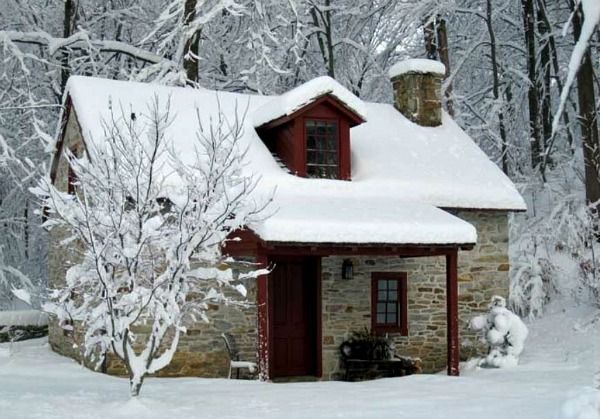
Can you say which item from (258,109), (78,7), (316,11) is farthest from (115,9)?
(258,109)

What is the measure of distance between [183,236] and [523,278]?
32.7 ft

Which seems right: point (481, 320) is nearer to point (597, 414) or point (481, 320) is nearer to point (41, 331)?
point (597, 414)

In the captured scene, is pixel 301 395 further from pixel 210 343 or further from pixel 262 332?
pixel 210 343

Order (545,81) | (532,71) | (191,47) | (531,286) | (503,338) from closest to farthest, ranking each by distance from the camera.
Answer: (503,338), (531,286), (191,47), (532,71), (545,81)

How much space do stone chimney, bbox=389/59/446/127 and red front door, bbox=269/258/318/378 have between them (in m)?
4.43

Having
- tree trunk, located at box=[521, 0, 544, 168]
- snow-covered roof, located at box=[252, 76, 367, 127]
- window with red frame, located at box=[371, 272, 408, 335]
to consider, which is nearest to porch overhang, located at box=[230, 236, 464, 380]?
window with red frame, located at box=[371, 272, 408, 335]

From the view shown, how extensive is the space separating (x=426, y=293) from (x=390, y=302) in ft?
2.21

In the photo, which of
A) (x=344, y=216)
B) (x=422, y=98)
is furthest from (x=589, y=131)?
(x=344, y=216)

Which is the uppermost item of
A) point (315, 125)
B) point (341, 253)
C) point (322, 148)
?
point (315, 125)

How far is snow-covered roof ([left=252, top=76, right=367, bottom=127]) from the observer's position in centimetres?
1287

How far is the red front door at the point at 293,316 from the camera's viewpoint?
13023 mm

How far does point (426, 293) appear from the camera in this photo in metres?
13.6

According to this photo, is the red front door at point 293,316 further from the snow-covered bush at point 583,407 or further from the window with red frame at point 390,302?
the snow-covered bush at point 583,407

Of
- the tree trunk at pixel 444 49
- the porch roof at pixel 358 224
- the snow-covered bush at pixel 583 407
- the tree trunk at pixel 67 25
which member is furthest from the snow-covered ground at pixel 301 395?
the tree trunk at pixel 444 49
